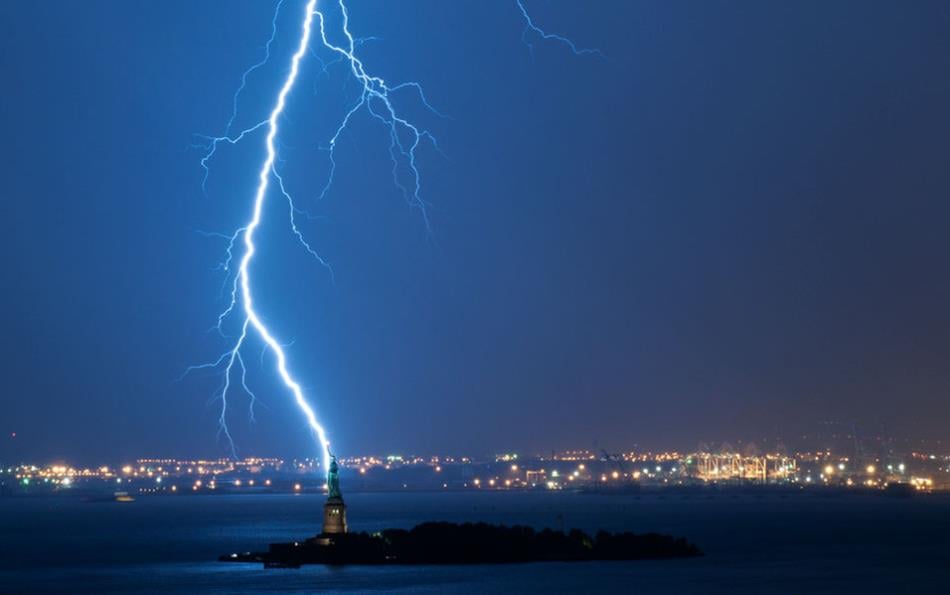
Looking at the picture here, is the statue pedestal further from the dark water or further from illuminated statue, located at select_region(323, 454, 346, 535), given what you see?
the dark water

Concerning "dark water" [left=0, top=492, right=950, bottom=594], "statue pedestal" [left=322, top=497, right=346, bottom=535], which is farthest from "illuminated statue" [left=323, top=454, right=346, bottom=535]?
"dark water" [left=0, top=492, right=950, bottom=594]

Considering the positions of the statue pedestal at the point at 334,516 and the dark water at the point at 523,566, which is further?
the statue pedestal at the point at 334,516

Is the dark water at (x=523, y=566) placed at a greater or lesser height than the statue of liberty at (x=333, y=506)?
lesser

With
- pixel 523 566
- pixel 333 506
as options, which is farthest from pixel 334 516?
pixel 523 566

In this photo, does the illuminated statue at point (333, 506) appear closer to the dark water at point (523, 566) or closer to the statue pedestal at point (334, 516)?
the statue pedestal at point (334, 516)

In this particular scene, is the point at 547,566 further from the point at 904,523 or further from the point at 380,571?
the point at 904,523

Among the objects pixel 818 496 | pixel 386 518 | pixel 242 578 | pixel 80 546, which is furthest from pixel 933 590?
pixel 818 496

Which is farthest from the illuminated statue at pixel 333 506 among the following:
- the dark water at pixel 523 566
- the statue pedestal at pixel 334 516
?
the dark water at pixel 523 566

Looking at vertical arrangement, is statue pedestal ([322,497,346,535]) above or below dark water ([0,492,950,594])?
above
